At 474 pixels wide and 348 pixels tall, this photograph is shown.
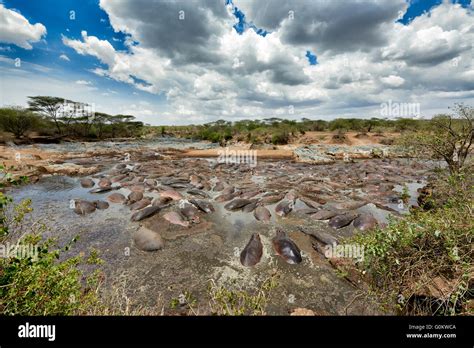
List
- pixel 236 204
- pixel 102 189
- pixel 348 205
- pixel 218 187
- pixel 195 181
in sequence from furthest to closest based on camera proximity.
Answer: pixel 195 181 → pixel 218 187 → pixel 102 189 → pixel 348 205 → pixel 236 204

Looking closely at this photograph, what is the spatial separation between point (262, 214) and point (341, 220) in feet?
9.58

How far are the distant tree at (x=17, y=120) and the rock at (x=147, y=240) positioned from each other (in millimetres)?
47754

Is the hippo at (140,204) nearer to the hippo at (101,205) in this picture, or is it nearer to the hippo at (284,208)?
the hippo at (101,205)

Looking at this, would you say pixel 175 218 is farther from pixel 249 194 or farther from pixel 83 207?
pixel 83 207

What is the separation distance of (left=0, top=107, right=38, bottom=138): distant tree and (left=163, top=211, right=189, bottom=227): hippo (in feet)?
155

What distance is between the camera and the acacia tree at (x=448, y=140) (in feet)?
24.6

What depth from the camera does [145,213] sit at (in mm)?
7945

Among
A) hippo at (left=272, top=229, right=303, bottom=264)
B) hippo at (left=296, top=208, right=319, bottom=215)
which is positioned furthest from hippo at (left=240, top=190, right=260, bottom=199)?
hippo at (left=272, top=229, right=303, bottom=264)

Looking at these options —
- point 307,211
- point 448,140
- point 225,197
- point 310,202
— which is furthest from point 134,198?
point 448,140

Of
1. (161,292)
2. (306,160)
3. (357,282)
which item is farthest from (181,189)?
(306,160)

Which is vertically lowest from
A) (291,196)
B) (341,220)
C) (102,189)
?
(341,220)

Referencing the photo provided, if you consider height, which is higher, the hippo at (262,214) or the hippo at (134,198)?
the hippo at (134,198)

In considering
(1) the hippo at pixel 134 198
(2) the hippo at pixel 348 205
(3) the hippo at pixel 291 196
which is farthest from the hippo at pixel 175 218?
(2) the hippo at pixel 348 205

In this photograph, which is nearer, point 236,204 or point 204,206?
point 204,206
